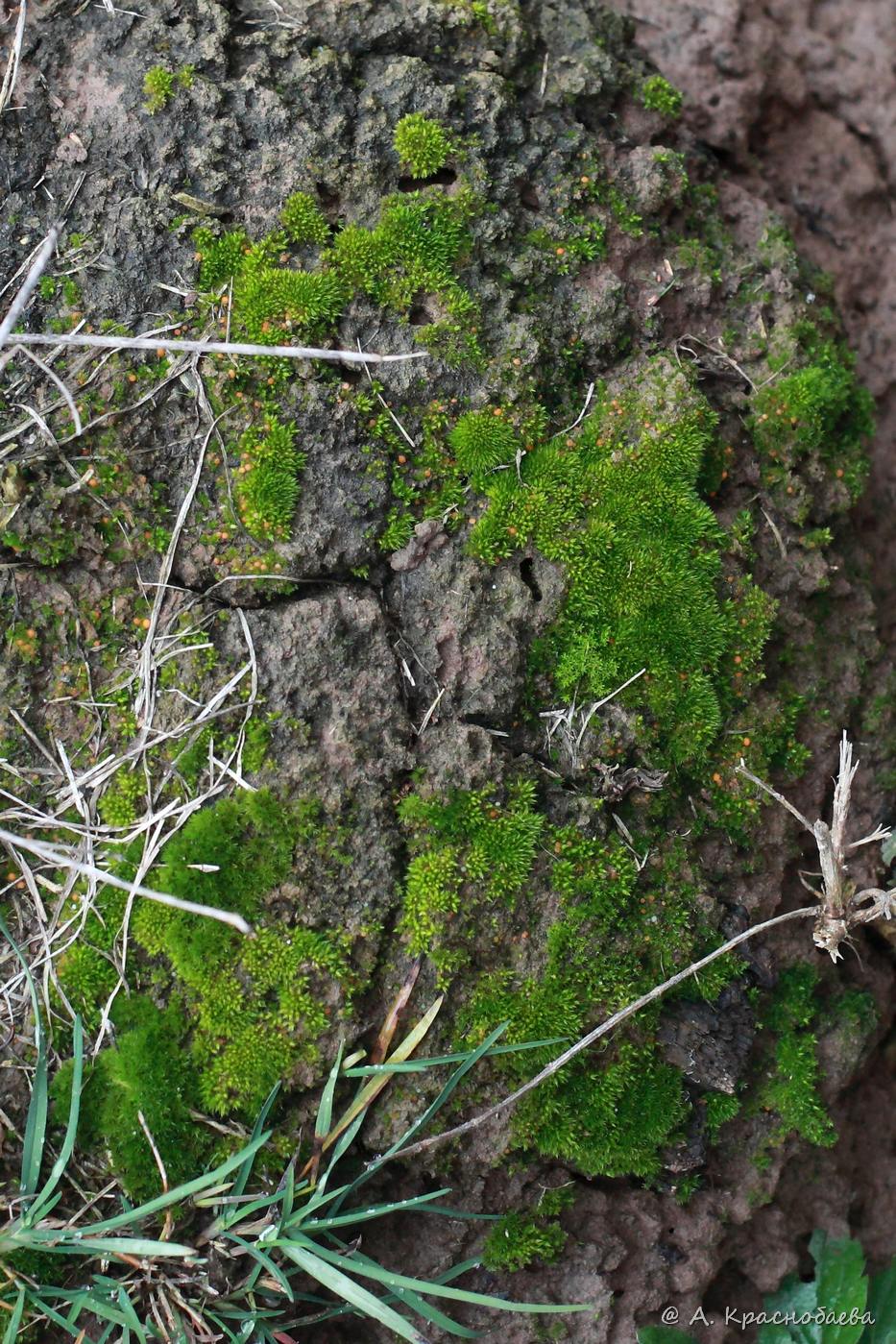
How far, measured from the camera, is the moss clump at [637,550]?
3287 mm

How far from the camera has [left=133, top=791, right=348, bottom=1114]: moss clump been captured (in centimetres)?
301

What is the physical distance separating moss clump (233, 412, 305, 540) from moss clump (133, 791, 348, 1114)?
832 millimetres

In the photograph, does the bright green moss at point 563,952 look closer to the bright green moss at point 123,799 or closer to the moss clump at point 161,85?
the bright green moss at point 123,799

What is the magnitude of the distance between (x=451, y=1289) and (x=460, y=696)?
1.68 m

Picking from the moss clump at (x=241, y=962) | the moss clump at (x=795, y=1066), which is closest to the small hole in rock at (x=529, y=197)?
the moss clump at (x=241, y=962)

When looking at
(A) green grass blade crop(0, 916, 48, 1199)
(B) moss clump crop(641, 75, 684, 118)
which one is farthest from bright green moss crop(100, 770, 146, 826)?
(B) moss clump crop(641, 75, 684, 118)

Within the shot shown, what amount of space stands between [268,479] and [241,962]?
4.79 feet

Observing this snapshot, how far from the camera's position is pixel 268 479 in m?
3.16

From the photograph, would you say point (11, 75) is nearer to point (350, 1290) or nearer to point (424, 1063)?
point (424, 1063)

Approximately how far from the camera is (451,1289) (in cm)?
282

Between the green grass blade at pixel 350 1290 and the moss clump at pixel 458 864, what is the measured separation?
2.71ft

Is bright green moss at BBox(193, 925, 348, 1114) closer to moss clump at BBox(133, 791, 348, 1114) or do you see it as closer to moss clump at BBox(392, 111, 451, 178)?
moss clump at BBox(133, 791, 348, 1114)

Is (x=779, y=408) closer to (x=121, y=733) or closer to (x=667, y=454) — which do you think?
(x=667, y=454)

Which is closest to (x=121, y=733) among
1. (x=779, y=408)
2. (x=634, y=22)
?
(x=779, y=408)
